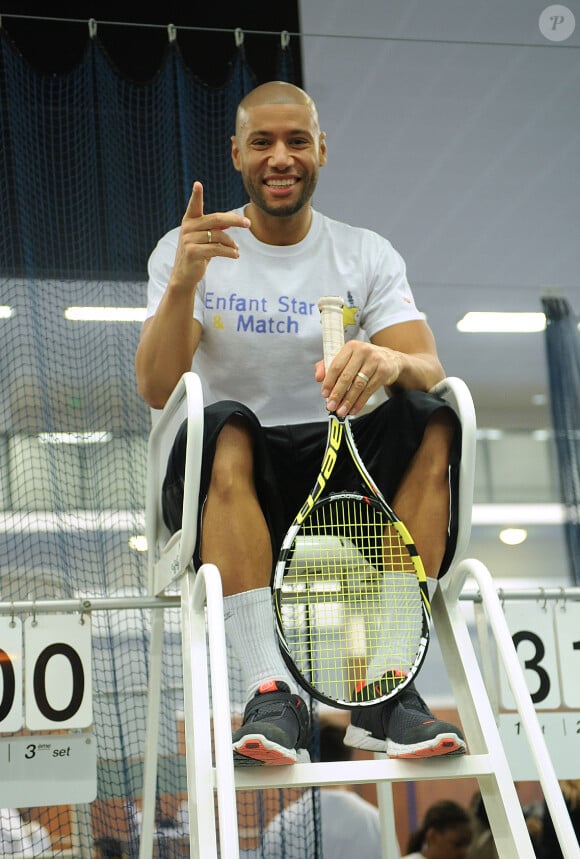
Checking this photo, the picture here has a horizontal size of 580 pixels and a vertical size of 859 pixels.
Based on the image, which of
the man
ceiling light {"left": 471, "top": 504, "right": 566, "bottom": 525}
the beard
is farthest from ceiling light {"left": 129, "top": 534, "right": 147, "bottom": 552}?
ceiling light {"left": 471, "top": 504, "right": 566, "bottom": 525}

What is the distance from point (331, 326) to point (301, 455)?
249 mm

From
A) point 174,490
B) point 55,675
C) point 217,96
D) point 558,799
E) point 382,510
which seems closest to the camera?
point 558,799

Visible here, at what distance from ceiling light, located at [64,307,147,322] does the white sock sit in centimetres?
138

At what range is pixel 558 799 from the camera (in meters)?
1.24

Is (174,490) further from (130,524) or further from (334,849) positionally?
(334,849)

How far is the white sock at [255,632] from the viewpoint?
1.39 metres

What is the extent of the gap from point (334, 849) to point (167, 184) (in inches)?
66.9

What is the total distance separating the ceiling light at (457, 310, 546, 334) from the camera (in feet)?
11.5

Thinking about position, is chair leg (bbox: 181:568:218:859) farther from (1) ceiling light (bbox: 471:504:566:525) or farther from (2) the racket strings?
(1) ceiling light (bbox: 471:504:566:525)

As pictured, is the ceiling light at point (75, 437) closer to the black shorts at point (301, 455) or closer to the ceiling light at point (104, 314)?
the ceiling light at point (104, 314)

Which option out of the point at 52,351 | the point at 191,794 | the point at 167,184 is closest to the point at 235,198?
Answer: the point at 167,184

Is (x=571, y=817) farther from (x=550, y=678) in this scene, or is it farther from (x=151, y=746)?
(x=151, y=746)

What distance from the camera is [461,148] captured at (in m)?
3.26

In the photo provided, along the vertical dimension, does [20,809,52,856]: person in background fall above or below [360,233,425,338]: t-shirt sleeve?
below
